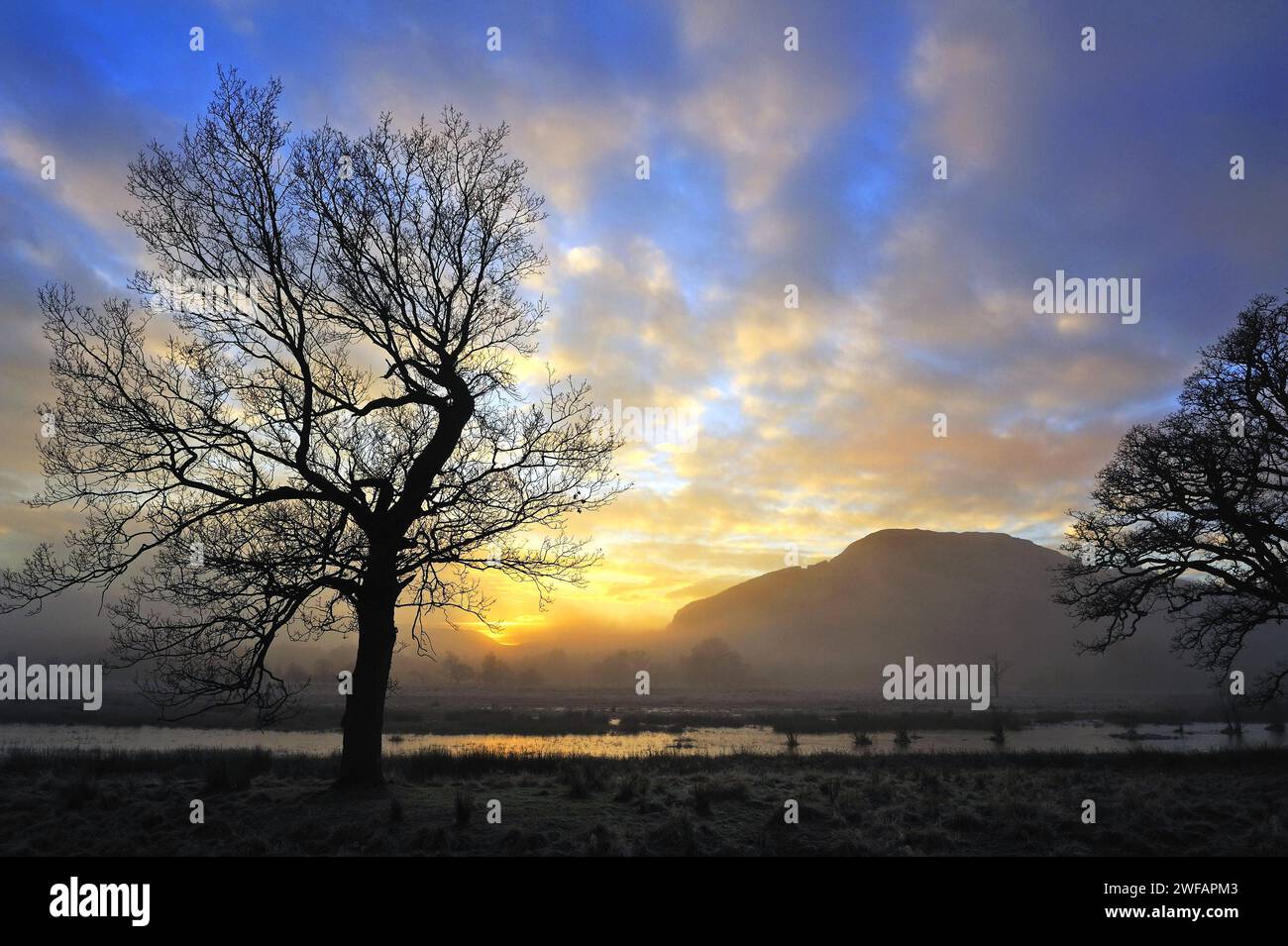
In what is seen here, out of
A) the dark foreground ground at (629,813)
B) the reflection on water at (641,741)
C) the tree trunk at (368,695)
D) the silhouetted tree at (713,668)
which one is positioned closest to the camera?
the dark foreground ground at (629,813)

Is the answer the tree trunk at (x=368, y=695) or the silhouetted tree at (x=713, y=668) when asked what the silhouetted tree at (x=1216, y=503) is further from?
the silhouetted tree at (x=713, y=668)

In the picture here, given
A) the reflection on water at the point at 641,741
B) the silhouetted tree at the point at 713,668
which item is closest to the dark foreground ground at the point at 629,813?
the reflection on water at the point at 641,741

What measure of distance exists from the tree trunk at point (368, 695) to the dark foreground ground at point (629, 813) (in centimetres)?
73

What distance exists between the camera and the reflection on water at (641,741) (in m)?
31.9

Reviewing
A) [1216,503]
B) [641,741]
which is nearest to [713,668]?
[641,741]

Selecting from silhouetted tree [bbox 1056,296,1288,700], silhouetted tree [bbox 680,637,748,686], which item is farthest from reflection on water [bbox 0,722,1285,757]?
silhouetted tree [bbox 680,637,748,686]

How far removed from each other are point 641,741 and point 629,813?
1057 inches
